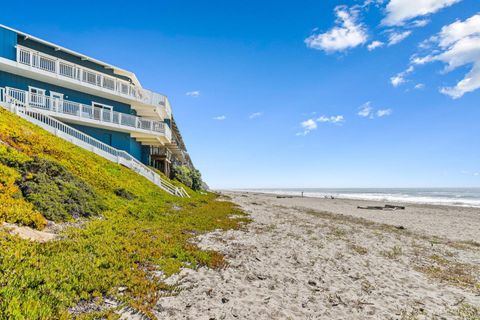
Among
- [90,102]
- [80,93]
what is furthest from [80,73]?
[90,102]

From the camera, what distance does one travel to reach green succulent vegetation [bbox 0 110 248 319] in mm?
4520

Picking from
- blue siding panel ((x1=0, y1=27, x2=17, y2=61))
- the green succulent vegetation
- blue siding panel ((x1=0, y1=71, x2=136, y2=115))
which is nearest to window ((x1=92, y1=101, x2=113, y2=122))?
blue siding panel ((x1=0, y1=71, x2=136, y2=115))

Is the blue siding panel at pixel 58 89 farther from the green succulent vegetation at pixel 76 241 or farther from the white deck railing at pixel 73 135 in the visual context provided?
the green succulent vegetation at pixel 76 241

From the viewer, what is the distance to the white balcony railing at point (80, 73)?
848 inches

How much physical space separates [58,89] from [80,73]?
257 cm

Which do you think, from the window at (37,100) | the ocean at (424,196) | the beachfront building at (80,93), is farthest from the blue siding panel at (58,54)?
the ocean at (424,196)

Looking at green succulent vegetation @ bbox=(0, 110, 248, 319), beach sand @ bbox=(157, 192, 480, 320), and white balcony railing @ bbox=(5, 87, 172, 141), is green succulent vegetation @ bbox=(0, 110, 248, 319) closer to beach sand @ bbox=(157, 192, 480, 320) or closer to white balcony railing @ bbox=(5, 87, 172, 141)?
beach sand @ bbox=(157, 192, 480, 320)

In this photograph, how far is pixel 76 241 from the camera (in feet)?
23.6

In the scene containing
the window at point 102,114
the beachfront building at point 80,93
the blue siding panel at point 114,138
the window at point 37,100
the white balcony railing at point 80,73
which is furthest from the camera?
the blue siding panel at point 114,138

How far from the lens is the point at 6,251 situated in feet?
17.8

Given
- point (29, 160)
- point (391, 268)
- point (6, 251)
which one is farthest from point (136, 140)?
point (391, 268)

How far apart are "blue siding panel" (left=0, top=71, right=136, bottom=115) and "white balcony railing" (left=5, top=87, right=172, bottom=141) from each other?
2.53 m

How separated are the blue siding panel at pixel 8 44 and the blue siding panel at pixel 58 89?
1.52 m

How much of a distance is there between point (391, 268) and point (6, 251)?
10.1 meters
